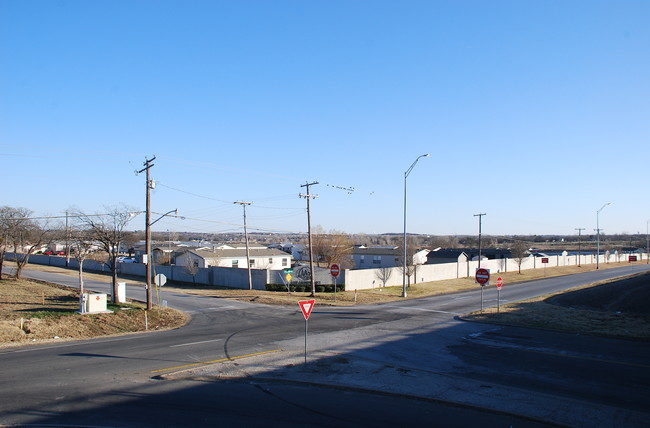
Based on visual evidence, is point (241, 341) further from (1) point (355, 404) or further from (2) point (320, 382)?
(1) point (355, 404)

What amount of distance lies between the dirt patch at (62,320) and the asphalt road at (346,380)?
1.84m

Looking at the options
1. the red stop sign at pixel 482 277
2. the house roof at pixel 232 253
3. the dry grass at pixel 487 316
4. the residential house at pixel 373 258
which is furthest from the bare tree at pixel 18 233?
the residential house at pixel 373 258

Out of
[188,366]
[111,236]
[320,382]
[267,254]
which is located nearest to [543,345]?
[320,382]

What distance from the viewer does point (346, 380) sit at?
12.7 metres

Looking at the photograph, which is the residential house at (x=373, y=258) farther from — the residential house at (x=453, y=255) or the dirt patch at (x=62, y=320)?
the dirt patch at (x=62, y=320)

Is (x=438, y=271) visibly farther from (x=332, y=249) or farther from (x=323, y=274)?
(x=332, y=249)

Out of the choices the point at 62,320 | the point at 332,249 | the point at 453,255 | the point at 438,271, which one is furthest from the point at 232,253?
the point at 62,320

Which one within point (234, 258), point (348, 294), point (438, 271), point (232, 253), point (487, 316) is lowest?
point (348, 294)

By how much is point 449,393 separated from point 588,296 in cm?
2275

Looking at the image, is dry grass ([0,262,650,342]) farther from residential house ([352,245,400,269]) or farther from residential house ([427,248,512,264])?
residential house ([427,248,512,264])

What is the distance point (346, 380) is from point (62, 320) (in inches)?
610

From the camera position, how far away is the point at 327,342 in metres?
18.3

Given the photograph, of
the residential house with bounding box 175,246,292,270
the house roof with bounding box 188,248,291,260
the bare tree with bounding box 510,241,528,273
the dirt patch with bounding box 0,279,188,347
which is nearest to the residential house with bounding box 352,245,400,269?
the residential house with bounding box 175,246,292,270

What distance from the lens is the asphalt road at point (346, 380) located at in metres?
10.1
